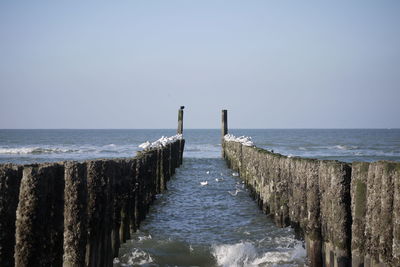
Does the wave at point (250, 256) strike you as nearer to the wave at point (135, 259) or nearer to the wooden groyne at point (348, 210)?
the wooden groyne at point (348, 210)

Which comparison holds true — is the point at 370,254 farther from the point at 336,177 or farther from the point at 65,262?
the point at 65,262

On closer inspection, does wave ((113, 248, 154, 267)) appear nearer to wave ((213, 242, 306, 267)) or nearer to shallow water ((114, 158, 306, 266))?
shallow water ((114, 158, 306, 266))

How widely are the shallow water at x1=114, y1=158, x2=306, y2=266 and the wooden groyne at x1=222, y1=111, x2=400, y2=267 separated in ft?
2.61

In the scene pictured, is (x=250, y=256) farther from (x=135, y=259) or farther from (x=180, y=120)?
(x=180, y=120)

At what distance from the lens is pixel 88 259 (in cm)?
583

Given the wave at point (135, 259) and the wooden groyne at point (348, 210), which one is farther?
the wave at point (135, 259)

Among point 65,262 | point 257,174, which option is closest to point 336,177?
point 65,262

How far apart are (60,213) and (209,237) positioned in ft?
16.0

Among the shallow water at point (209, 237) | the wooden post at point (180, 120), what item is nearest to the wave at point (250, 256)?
the shallow water at point (209, 237)

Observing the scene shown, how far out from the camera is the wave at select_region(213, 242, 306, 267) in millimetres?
8000

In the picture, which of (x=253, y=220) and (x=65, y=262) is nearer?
(x=65, y=262)

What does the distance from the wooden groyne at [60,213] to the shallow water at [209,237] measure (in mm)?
1205

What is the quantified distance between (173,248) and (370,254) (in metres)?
4.29

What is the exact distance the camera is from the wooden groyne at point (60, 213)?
14.6 feet
